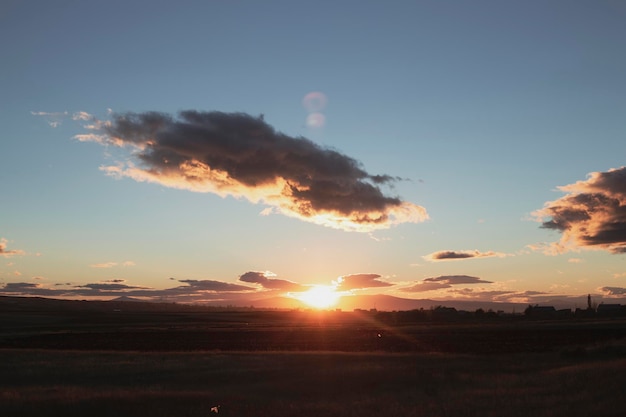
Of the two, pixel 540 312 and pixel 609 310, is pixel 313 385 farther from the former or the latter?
pixel 609 310

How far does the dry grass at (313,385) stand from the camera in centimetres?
2322

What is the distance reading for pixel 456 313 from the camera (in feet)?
591

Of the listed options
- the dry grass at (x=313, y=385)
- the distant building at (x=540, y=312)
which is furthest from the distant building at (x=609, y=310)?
the dry grass at (x=313, y=385)

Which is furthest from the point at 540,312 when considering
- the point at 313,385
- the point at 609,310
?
the point at 313,385

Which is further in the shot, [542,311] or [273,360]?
[542,311]

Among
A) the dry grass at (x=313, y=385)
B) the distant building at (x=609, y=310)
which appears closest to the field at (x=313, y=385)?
the dry grass at (x=313, y=385)

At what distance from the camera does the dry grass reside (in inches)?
914

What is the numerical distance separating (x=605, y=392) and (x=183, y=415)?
57.5ft

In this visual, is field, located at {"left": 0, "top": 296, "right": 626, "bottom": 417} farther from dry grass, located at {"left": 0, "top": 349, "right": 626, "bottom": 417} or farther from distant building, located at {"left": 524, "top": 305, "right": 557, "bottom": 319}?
distant building, located at {"left": 524, "top": 305, "right": 557, "bottom": 319}

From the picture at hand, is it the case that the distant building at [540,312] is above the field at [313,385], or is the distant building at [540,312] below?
above

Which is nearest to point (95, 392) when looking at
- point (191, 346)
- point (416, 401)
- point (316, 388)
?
point (316, 388)

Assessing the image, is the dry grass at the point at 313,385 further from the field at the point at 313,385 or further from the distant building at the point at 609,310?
the distant building at the point at 609,310

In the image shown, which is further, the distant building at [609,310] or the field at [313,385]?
the distant building at [609,310]

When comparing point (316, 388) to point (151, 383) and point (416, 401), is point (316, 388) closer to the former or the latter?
point (416, 401)
